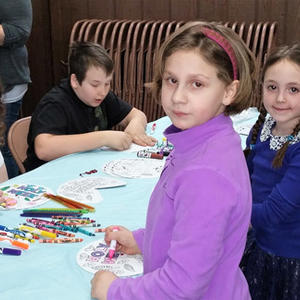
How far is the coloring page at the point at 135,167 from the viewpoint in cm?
189

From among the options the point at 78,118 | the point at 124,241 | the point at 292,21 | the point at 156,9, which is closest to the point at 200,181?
the point at 124,241

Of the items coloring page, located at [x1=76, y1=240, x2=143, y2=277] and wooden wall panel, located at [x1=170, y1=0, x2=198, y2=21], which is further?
wooden wall panel, located at [x1=170, y1=0, x2=198, y2=21]

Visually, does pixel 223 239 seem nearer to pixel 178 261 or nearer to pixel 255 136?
pixel 178 261

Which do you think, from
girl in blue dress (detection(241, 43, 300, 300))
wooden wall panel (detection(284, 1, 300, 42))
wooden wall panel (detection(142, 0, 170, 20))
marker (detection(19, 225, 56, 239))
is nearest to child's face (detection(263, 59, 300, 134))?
girl in blue dress (detection(241, 43, 300, 300))

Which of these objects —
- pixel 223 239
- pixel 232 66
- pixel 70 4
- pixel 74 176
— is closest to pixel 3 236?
pixel 74 176

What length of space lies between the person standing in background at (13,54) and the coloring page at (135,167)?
3.51 feet

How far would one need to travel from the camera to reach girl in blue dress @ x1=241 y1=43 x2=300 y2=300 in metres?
1.46

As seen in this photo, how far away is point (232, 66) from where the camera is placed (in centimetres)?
94

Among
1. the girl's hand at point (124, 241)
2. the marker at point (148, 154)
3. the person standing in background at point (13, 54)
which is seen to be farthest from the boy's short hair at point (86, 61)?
the girl's hand at point (124, 241)

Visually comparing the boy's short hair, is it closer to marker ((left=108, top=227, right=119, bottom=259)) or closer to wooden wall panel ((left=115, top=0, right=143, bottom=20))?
marker ((left=108, top=227, right=119, bottom=259))

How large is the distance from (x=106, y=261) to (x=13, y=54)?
210 centimetres

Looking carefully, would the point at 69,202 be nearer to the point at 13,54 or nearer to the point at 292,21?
the point at 13,54

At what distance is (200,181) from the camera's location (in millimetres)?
861

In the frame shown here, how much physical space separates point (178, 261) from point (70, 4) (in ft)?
12.2
